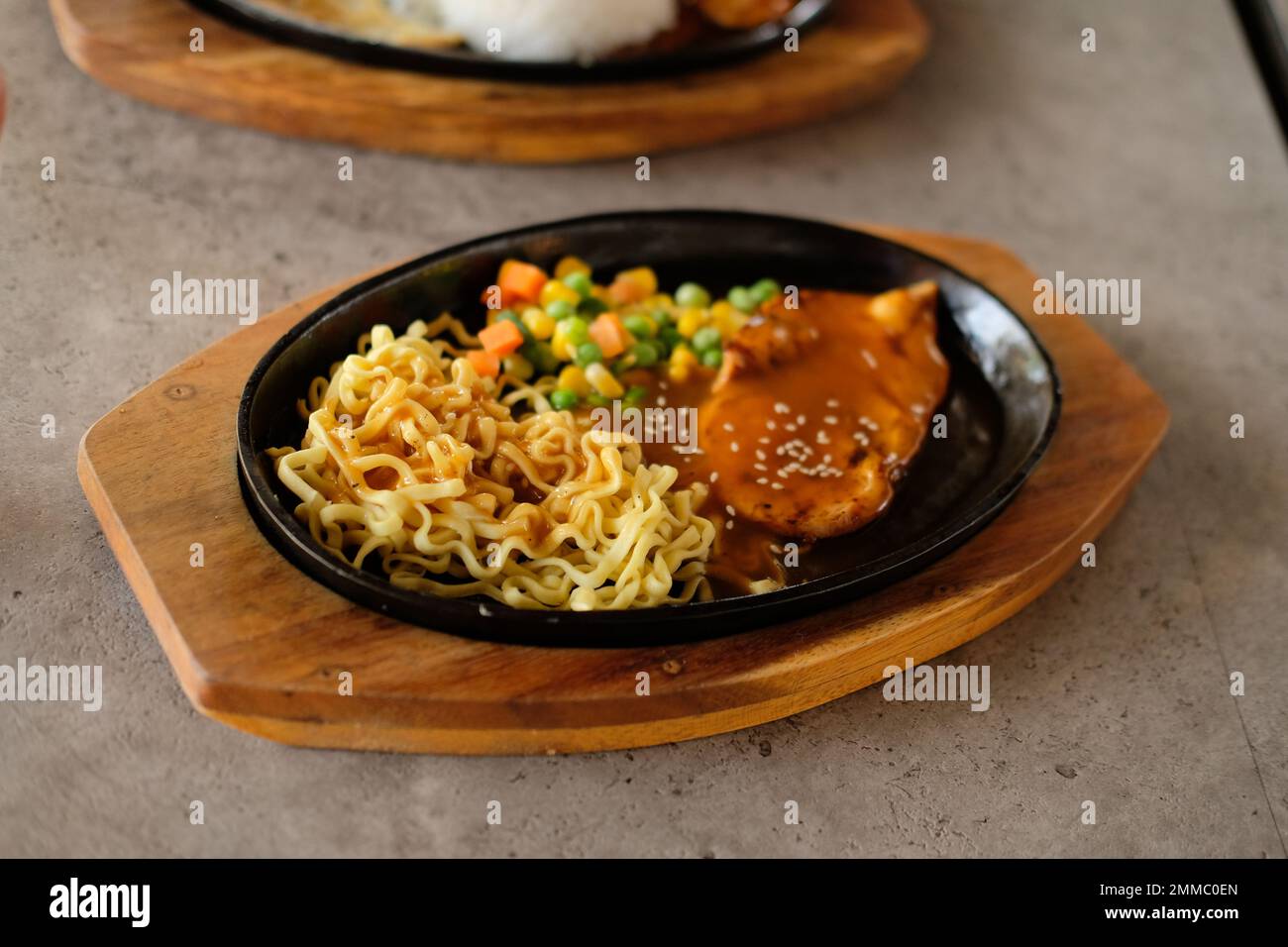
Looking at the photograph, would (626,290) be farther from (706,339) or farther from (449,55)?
(449,55)

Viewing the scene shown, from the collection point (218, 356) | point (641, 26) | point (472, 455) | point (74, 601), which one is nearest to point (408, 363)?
point (472, 455)

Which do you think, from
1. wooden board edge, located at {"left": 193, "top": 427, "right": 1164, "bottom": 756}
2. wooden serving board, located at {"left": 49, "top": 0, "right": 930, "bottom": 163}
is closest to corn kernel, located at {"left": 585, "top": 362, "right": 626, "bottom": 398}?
wooden board edge, located at {"left": 193, "top": 427, "right": 1164, "bottom": 756}

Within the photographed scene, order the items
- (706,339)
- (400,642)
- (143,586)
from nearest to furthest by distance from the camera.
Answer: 1. (400,642)
2. (143,586)
3. (706,339)

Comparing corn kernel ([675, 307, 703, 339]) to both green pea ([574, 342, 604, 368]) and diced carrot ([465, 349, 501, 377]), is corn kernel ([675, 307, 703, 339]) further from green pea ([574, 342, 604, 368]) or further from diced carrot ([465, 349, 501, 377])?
diced carrot ([465, 349, 501, 377])

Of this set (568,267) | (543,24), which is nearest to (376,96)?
(543,24)

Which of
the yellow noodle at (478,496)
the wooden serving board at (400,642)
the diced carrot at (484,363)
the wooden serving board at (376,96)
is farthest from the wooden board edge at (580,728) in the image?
the wooden serving board at (376,96)

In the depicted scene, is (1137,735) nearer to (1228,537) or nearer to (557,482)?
(1228,537)

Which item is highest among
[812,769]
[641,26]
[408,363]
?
[641,26]
